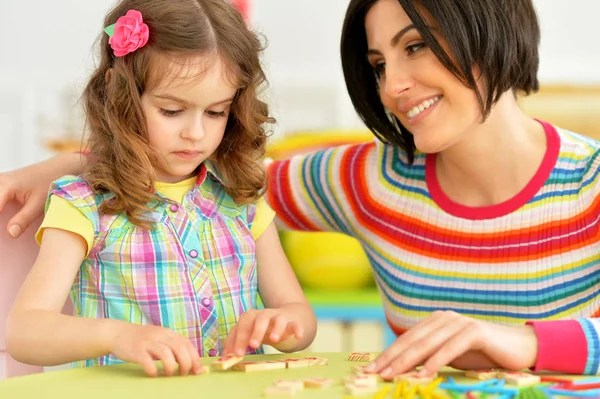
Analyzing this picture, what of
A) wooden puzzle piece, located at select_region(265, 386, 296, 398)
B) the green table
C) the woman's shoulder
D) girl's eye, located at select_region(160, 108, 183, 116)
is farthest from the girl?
the woman's shoulder

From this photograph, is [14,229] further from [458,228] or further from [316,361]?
[458,228]

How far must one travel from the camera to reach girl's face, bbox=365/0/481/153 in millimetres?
1348

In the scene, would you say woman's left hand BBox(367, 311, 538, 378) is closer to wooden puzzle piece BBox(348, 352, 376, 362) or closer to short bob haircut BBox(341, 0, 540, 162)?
wooden puzzle piece BBox(348, 352, 376, 362)

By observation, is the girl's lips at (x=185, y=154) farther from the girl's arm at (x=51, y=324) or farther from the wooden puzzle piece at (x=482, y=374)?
the wooden puzzle piece at (x=482, y=374)

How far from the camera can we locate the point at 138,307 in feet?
4.13

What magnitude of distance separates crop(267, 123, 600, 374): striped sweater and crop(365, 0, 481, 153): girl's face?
17 centimetres

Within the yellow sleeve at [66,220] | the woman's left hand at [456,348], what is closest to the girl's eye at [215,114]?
the yellow sleeve at [66,220]

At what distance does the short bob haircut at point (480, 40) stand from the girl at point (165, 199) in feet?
0.78

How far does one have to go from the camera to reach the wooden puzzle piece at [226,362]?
3.32 ft

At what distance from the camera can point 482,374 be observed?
968 millimetres

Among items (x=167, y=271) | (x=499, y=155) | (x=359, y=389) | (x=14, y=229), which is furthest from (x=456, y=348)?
(x=14, y=229)

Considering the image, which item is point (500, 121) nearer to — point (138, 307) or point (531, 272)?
point (531, 272)

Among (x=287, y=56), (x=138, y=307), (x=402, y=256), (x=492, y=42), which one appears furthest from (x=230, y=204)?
(x=287, y=56)

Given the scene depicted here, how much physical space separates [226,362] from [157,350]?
0.08 m
